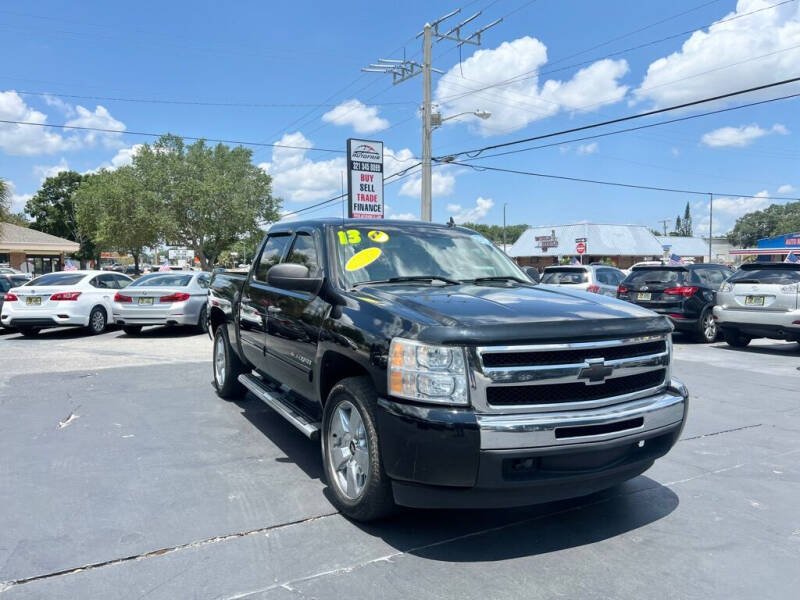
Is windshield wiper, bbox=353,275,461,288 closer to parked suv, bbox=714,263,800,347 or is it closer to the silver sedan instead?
parked suv, bbox=714,263,800,347

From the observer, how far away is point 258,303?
550cm

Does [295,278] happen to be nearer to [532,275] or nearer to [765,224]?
[532,275]

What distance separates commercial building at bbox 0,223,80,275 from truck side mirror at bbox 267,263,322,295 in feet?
126

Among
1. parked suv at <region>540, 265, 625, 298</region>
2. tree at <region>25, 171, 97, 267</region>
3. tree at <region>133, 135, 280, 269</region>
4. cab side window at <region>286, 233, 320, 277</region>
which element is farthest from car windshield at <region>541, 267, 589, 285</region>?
tree at <region>25, 171, 97, 267</region>

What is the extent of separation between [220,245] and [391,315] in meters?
43.7

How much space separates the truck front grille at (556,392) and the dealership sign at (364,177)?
46.4ft

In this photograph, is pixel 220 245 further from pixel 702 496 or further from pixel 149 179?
pixel 702 496

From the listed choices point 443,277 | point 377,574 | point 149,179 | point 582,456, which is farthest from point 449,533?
point 149,179

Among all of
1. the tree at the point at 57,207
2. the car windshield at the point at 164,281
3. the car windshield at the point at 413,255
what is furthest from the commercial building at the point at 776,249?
the tree at the point at 57,207

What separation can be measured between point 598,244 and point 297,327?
2423 inches

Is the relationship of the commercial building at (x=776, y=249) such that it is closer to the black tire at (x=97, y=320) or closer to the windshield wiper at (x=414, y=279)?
the black tire at (x=97, y=320)

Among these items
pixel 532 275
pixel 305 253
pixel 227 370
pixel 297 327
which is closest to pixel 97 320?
pixel 227 370

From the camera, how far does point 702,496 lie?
4.07 meters

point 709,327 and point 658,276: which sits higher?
point 658,276
